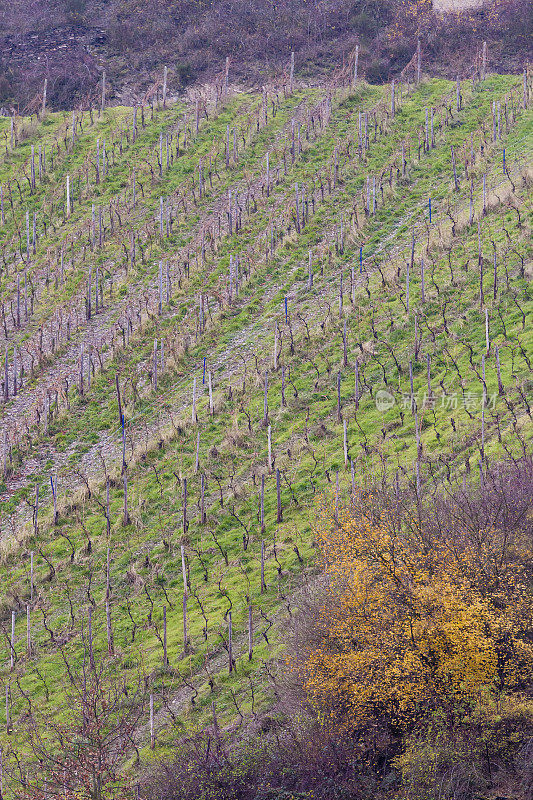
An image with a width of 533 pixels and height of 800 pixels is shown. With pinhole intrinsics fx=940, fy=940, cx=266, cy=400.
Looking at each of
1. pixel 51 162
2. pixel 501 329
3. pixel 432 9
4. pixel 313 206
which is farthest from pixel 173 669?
pixel 432 9

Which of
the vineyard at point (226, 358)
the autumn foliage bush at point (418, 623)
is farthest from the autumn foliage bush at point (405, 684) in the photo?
the vineyard at point (226, 358)

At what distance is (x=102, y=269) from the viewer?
114ft

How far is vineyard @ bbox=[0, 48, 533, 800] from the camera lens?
20.0 metres

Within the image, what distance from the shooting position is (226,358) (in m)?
29.3

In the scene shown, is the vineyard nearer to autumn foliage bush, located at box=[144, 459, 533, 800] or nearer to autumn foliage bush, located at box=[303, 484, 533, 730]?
autumn foliage bush, located at box=[144, 459, 533, 800]

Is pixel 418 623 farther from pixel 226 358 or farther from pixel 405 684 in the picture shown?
pixel 226 358

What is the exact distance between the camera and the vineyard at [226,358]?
65.5 ft

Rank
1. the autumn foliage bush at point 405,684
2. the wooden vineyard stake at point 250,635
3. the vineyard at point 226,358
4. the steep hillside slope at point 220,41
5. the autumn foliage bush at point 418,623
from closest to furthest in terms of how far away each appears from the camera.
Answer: the autumn foliage bush at point 405,684
the autumn foliage bush at point 418,623
the wooden vineyard stake at point 250,635
the vineyard at point 226,358
the steep hillside slope at point 220,41

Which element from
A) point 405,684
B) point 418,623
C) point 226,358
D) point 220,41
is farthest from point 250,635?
point 220,41

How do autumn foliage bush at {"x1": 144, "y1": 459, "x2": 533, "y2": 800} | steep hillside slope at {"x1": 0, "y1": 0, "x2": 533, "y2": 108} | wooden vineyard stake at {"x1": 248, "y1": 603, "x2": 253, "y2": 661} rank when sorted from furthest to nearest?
1. steep hillside slope at {"x1": 0, "y1": 0, "x2": 533, "y2": 108}
2. wooden vineyard stake at {"x1": 248, "y1": 603, "x2": 253, "y2": 661}
3. autumn foliage bush at {"x1": 144, "y1": 459, "x2": 533, "y2": 800}

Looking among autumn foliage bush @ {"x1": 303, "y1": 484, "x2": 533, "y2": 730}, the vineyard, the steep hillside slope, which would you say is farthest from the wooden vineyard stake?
the steep hillside slope

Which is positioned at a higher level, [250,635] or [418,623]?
[418,623]

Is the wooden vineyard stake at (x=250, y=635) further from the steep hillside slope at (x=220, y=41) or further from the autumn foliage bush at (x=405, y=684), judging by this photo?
the steep hillside slope at (x=220, y=41)

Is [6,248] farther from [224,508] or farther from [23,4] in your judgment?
[23,4]
